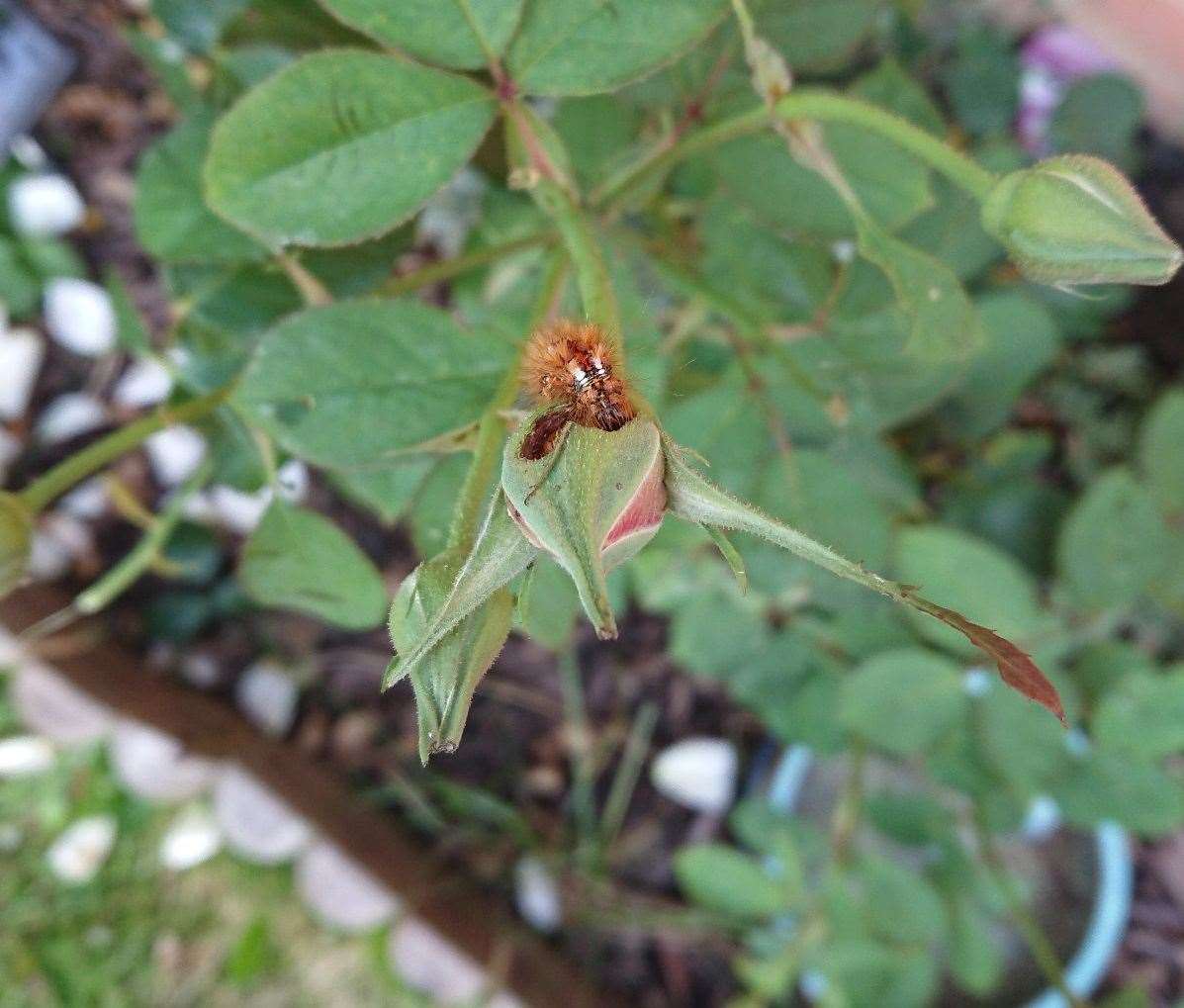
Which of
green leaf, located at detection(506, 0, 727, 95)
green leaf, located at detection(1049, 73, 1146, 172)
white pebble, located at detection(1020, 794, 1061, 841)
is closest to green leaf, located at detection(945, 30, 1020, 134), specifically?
green leaf, located at detection(1049, 73, 1146, 172)

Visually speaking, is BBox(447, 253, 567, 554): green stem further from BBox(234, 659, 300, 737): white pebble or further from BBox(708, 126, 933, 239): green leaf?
BBox(234, 659, 300, 737): white pebble

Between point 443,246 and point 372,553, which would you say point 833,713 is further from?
point 443,246

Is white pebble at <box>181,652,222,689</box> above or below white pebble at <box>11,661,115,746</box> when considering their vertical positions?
below

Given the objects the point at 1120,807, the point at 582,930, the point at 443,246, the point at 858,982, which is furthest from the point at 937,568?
the point at 582,930

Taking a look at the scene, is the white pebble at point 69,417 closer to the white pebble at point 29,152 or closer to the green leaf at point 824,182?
the white pebble at point 29,152

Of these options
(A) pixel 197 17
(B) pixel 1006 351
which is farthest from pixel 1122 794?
(A) pixel 197 17

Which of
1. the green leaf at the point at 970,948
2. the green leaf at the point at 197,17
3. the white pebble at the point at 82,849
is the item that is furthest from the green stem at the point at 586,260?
the white pebble at the point at 82,849
